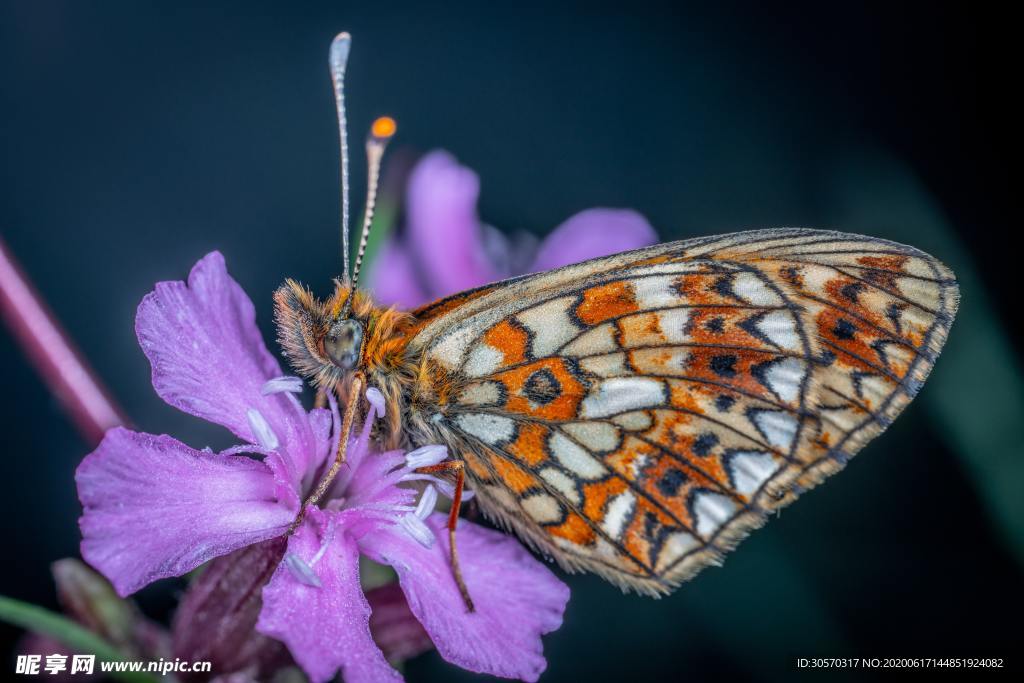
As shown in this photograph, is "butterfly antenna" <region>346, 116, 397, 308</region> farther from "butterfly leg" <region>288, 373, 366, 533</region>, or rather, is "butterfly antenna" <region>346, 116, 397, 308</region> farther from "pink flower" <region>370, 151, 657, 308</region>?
"pink flower" <region>370, 151, 657, 308</region>

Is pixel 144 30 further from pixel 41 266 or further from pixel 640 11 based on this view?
pixel 640 11

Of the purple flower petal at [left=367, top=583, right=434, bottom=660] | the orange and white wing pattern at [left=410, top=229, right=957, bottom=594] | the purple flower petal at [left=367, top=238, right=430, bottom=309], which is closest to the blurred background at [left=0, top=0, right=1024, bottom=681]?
the purple flower petal at [left=367, top=238, right=430, bottom=309]

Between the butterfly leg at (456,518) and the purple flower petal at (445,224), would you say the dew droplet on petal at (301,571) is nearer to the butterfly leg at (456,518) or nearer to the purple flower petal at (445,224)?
the butterfly leg at (456,518)

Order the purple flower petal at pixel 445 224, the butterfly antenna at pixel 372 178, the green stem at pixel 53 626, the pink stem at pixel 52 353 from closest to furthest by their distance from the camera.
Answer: the green stem at pixel 53 626 < the pink stem at pixel 52 353 < the butterfly antenna at pixel 372 178 < the purple flower petal at pixel 445 224

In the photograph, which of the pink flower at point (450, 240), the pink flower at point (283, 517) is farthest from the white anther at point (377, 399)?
the pink flower at point (450, 240)

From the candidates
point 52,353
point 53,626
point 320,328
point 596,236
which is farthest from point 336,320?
point 596,236

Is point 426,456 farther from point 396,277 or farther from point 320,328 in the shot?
point 396,277
